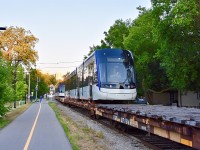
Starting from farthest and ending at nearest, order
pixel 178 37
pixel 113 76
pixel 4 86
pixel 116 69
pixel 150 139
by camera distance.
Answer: pixel 178 37, pixel 4 86, pixel 116 69, pixel 113 76, pixel 150 139

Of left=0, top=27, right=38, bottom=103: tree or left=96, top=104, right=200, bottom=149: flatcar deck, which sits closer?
left=96, top=104, right=200, bottom=149: flatcar deck

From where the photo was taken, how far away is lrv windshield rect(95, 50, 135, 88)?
1991 centimetres

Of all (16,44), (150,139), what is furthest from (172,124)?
(16,44)

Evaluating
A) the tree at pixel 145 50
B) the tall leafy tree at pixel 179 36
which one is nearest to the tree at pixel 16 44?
the tree at pixel 145 50

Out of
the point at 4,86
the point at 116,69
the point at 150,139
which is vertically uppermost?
the point at 116,69

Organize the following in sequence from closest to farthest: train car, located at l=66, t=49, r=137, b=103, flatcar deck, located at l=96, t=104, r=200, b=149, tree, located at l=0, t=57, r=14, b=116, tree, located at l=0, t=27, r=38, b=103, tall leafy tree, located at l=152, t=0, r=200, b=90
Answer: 1. flatcar deck, located at l=96, t=104, r=200, b=149
2. train car, located at l=66, t=49, r=137, b=103
3. tree, located at l=0, t=57, r=14, b=116
4. tall leafy tree, located at l=152, t=0, r=200, b=90
5. tree, located at l=0, t=27, r=38, b=103

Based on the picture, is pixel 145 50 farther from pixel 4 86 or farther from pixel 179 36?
pixel 4 86

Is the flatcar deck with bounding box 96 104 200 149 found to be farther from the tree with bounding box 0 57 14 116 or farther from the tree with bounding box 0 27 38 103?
the tree with bounding box 0 27 38 103

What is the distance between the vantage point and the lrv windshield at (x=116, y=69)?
65.3ft

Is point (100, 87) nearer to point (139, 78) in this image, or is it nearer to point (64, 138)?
point (64, 138)

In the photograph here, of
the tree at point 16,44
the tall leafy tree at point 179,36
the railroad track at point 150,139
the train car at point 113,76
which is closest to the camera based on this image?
the railroad track at point 150,139

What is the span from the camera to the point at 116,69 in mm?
20250

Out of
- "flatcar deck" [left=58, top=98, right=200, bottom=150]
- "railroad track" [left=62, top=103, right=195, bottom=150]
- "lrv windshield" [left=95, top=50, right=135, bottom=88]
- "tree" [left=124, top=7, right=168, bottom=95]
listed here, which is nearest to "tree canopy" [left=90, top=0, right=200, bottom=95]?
"tree" [left=124, top=7, right=168, bottom=95]

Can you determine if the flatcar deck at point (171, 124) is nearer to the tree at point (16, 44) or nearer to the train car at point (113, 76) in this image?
the train car at point (113, 76)
